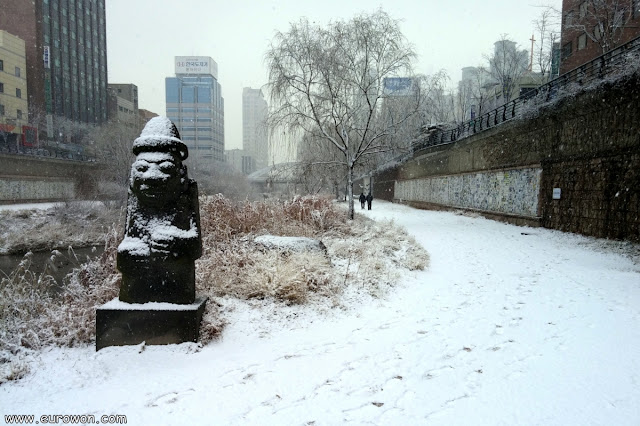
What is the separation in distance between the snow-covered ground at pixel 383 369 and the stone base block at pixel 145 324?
0.12 meters

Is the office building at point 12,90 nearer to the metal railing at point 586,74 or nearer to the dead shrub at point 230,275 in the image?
the dead shrub at point 230,275

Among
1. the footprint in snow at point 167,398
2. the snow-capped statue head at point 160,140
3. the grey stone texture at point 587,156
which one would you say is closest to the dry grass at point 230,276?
the footprint in snow at point 167,398

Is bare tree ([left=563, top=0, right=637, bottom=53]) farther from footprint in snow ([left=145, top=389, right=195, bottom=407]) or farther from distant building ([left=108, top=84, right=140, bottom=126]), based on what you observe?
distant building ([left=108, top=84, right=140, bottom=126])

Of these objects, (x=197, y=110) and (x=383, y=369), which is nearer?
(x=383, y=369)

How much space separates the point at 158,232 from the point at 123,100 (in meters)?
89.0

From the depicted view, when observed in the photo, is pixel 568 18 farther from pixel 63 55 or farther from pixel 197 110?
pixel 197 110

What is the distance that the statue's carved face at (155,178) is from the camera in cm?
374

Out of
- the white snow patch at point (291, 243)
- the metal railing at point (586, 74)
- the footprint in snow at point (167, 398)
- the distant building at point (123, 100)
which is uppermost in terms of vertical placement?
the distant building at point (123, 100)

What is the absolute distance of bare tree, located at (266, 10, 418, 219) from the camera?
16.1 metres

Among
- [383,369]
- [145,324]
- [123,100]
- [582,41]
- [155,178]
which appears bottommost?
[383,369]

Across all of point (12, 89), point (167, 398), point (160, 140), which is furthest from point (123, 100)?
point (167, 398)

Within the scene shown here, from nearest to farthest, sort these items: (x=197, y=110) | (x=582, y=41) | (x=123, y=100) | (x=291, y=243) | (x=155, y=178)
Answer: (x=155, y=178)
(x=291, y=243)
(x=582, y=41)
(x=123, y=100)
(x=197, y=110)

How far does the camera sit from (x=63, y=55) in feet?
212

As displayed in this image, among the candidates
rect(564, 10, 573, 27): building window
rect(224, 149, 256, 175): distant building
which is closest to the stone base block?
rect(564, 10, 573, 27): building window
